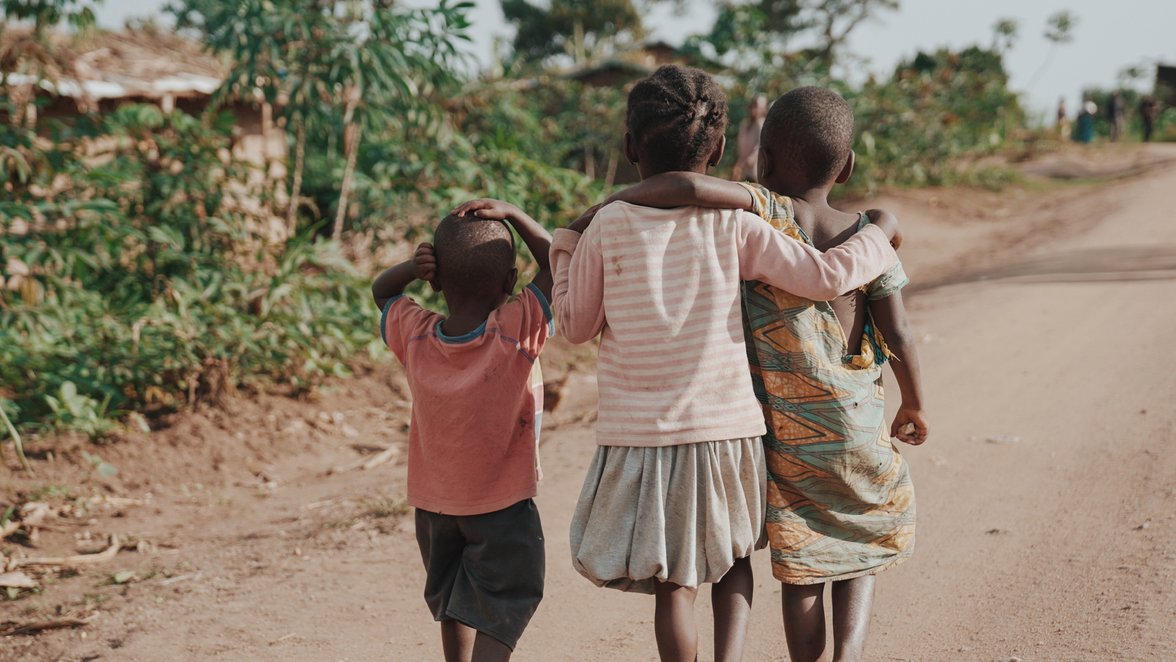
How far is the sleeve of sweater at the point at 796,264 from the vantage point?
2.11m

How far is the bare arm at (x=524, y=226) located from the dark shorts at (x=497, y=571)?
20.9 inches

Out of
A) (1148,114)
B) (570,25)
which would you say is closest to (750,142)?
(1148,114)

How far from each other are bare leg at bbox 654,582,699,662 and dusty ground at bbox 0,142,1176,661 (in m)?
0.75

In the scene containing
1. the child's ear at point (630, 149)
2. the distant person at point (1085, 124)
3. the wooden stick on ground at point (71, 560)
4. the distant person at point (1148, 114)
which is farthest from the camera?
the distant person at point (1085, 124)

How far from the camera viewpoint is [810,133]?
2.23 meters

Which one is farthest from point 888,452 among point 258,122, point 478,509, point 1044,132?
point 1044,132

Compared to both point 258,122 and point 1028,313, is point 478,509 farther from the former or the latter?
point 258,122

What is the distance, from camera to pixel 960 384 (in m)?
5.57

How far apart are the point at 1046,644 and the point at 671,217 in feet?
5.28

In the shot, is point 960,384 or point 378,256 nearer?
point 960,384

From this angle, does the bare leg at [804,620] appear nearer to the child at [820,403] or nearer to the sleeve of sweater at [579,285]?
the child at [820,403]

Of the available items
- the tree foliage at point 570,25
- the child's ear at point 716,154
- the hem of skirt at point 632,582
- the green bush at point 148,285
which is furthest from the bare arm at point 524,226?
the tree foliage at point 570,25

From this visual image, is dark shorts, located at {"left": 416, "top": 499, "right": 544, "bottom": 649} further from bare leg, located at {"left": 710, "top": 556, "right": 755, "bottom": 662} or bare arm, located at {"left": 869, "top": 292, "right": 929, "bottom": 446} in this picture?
bare arm, located at {"left": 869, "top": 292, "right": 929, "bottom": 446}

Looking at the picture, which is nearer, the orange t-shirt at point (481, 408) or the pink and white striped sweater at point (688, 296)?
the pink and white striped sweater at point (688, 296)
